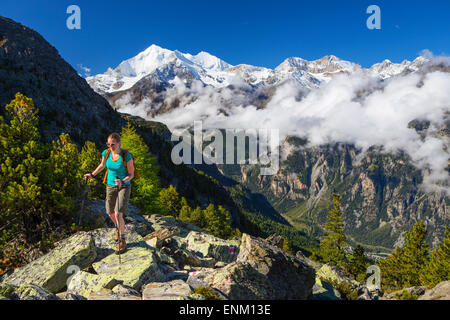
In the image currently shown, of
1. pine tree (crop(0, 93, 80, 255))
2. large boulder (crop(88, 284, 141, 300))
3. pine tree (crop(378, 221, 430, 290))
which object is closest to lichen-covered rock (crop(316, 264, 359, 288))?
large boulder (crop(88, 284, 141, 300))

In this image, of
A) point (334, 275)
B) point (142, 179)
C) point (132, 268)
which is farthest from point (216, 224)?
point (132, 268)

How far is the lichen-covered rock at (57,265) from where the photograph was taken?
9.99m

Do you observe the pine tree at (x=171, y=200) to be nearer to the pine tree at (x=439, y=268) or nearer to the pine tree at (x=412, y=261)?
the pine tree at (x=412, y=261)

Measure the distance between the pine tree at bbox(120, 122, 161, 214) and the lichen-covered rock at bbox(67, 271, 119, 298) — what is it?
25909mm

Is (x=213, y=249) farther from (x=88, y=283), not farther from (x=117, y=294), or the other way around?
(x=117, y=294)

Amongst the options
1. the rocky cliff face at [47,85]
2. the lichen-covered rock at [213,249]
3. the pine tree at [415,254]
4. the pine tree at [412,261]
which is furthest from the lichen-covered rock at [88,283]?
the rocky cliff face at [47,85]

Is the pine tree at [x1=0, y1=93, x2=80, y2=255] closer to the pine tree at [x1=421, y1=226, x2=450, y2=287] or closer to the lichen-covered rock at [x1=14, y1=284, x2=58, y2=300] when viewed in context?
the lichen-covered rock at [x1=14, y1=284, x2=58, y2=300]

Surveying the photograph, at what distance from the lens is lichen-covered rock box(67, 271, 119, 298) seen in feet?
30.2

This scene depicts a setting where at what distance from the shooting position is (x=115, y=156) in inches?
397

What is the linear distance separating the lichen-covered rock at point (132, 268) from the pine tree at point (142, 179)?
82.7 ft
